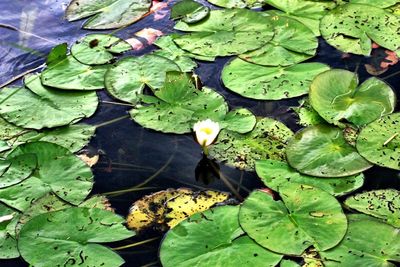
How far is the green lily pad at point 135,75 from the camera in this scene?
232 cm

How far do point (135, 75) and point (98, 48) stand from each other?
306 mm

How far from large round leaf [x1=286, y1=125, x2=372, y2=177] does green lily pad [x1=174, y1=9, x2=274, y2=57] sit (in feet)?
1.94

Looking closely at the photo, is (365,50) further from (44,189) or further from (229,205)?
(44,189)

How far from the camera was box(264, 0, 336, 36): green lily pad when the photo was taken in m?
2.66

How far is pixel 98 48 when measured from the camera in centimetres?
258

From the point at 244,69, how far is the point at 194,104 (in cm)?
31

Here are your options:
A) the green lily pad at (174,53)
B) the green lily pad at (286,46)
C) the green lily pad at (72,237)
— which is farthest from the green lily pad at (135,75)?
the green lily pad at (72,237)

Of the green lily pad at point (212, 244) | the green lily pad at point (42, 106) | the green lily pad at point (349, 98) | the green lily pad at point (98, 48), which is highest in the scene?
the green lily pad at point (98, 48)

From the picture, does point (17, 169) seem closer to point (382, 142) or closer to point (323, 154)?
point (323, 154)

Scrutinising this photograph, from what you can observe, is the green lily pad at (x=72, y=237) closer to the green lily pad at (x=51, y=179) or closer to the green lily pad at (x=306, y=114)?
the green lily pad at (x=51, y=179)

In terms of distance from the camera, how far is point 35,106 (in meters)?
2.27

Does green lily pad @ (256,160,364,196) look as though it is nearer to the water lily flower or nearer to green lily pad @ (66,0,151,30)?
the water lily flower

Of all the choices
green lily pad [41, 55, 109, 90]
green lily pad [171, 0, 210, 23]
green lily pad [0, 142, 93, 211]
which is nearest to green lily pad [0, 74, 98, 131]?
green lily pad [41, 55, 109, 90]

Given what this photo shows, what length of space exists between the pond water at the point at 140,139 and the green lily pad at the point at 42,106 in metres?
0.06
